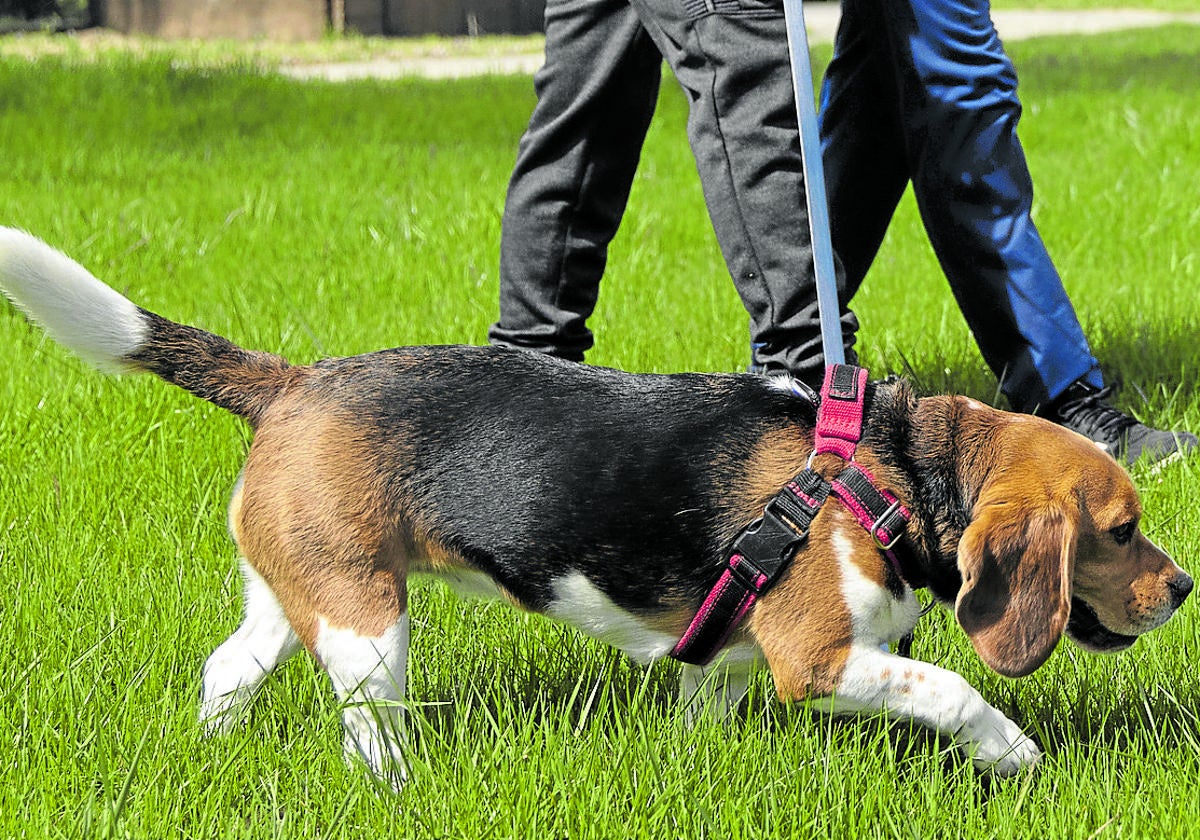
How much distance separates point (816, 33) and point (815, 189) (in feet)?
58.3

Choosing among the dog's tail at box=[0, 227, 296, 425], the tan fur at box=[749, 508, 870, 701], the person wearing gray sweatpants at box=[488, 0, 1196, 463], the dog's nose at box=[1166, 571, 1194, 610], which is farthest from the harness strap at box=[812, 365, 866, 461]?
the dog's tail at box=[0, 227, 296, 425]

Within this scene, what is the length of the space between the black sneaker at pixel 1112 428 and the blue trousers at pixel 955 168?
6 centimetres

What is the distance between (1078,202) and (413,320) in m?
3.51

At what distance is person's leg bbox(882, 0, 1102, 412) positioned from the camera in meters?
3.58

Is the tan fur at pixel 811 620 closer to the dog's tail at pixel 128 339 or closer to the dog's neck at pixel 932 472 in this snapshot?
the dog's neck at pixel 932 472

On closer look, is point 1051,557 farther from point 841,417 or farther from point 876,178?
point 876,178

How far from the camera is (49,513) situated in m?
3.51

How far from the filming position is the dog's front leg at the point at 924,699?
2369 millimetres

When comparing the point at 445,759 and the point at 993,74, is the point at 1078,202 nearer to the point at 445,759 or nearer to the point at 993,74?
the point at 993,74

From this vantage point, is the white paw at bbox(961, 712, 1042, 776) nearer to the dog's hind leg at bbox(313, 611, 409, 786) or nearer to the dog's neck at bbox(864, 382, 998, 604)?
the dog's neck at bbox(864, 382, 998, 604)

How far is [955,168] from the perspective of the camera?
145 inches

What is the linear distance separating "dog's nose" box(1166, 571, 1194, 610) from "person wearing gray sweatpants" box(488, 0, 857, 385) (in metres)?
0.92

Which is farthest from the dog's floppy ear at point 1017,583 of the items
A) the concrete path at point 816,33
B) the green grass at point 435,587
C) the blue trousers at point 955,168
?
the concrete path at point 816,33

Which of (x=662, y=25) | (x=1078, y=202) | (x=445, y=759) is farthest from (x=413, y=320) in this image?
(x=1078, y=202)
